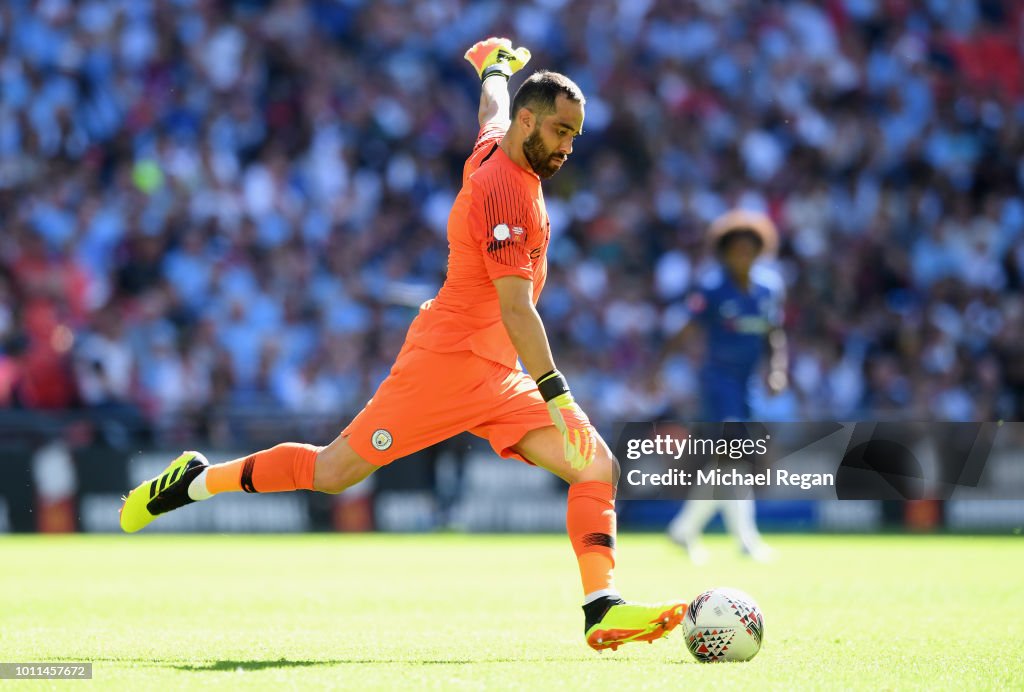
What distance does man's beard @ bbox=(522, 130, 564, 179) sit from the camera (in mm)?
6883

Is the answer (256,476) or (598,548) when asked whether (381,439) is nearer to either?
(256,476)

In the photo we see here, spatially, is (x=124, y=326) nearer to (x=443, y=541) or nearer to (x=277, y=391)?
(x=277, y=391)

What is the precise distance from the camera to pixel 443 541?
16422 mm

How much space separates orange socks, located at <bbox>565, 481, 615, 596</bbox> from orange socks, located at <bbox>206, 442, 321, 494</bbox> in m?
1.29

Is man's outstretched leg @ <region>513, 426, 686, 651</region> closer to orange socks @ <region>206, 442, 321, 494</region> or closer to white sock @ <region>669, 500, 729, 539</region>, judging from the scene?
orange socks @ <region>206, 442, 321, 494</region>

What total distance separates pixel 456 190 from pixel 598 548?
14.4 m

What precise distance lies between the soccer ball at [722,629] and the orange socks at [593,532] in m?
0.40

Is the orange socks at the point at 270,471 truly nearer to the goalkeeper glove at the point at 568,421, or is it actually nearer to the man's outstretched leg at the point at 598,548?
the man's outstretched leg at the point at 598,548

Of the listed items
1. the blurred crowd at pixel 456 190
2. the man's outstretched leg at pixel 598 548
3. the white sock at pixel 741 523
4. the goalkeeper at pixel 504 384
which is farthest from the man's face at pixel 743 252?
the man's outstretched leg at pixel 598 548

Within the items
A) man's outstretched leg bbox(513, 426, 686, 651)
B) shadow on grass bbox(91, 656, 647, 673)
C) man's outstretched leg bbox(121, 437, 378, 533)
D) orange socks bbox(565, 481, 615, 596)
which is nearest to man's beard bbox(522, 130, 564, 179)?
man's outstretched leg bbox(513, 426, 686, 651)

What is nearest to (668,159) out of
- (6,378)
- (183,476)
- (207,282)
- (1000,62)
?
(1000,62)

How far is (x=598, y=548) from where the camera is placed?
22.6 ft

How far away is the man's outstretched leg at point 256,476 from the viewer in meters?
7.18

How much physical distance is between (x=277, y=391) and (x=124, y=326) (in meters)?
1.98
